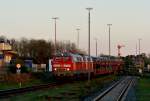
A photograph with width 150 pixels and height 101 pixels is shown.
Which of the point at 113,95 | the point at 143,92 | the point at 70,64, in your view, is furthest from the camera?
the point at 70,64

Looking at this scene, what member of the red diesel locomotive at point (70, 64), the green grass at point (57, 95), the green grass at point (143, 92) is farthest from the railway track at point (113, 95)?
the red diesel locomotive at point (70, 64)

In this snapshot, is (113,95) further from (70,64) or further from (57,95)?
(70,64)

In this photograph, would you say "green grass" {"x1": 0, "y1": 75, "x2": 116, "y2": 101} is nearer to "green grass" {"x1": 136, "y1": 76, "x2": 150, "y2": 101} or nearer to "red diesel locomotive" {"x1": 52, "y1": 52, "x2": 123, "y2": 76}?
"green grass" {"x1": 136, "y1": 76, "x2": 150, "y2": 101}

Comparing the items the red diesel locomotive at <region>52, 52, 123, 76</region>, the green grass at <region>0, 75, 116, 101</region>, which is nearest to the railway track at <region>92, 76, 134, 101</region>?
the green grass at <region>0, 75, 116, 101</region>

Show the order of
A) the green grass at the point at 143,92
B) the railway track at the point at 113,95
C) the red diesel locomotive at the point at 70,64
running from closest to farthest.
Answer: the railway track at the point at 113,95 → the green grass at the point at 143,92 → the red diesel locomotive at the point at 70,64

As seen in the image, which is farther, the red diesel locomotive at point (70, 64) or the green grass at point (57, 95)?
the red diesel locomotive at point (70, 64)

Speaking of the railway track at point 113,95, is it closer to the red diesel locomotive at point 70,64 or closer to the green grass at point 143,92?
the green grass at point 143,92

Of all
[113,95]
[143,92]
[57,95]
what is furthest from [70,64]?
[57,95]

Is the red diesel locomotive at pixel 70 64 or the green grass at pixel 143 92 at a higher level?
the red diesel locomotive at pixel 70 64

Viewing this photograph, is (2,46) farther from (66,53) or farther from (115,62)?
(66,53)

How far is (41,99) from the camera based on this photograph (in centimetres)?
3169

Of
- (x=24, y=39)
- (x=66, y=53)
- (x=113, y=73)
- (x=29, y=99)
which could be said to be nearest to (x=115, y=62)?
(x=113, y=73)

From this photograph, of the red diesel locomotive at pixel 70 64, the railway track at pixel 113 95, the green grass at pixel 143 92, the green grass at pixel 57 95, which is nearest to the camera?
the green grass at pixel 57 95

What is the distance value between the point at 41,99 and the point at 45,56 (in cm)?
10498
